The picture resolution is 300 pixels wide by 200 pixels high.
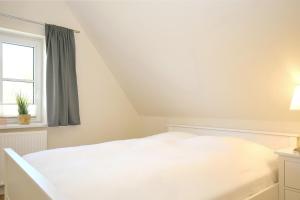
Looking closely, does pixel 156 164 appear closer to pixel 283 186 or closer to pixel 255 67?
pixel 283 186

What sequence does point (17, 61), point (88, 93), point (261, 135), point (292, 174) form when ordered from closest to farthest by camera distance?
point (292, 174) → point (261, 135) → point (17, 61) → point (88, 93)

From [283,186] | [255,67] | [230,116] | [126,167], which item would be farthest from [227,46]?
[126,167]

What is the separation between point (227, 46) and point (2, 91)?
106 inches

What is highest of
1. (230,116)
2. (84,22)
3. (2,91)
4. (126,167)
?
(84,22)

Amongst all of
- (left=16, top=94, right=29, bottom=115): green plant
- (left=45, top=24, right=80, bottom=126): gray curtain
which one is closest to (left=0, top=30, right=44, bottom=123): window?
(left=16, top=94, right=29, bottom=115): green plant

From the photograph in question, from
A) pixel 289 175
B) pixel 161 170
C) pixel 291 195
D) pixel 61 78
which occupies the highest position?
pixel 61 78

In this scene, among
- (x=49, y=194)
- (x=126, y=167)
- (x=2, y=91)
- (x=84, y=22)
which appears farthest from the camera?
(x=84, y=22)

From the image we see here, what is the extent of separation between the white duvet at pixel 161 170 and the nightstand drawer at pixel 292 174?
114mm

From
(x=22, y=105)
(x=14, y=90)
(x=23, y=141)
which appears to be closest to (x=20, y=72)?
(x=14, y=90)

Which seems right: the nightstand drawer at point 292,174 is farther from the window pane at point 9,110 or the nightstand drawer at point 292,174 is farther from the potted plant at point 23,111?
the window pane at point 9,110

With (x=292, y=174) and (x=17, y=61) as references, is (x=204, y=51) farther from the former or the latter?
(x=17, y=61)

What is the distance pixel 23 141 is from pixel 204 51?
2.34m

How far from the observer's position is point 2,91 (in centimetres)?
297

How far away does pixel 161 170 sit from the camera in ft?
5.21
